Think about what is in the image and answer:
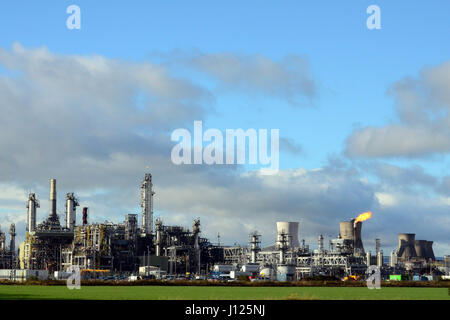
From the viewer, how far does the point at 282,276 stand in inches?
7584
